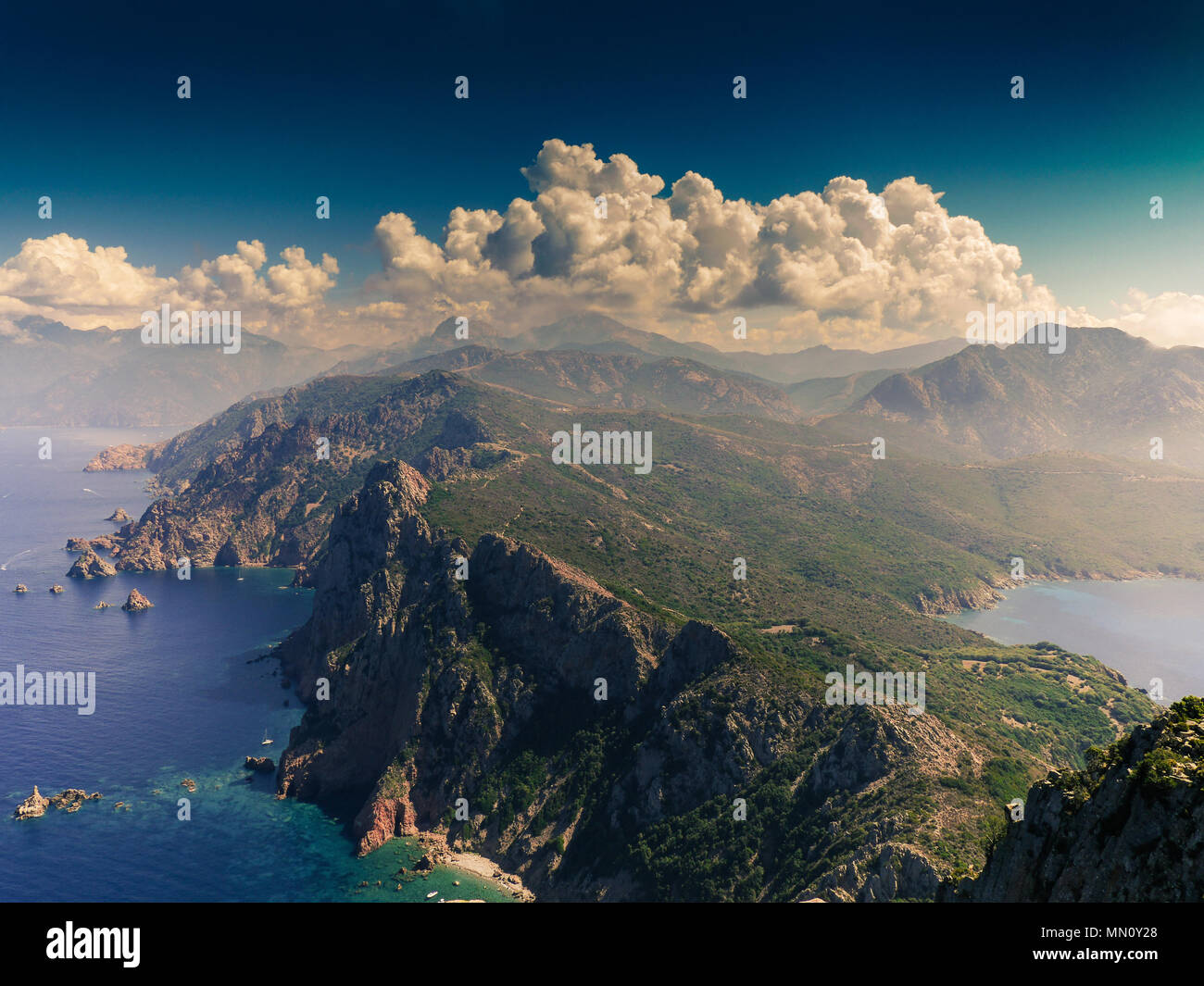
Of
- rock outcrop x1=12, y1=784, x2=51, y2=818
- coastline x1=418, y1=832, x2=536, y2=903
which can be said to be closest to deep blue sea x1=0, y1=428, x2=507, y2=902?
rock outcrop x1=12, y1=784, x2=51, y2=818

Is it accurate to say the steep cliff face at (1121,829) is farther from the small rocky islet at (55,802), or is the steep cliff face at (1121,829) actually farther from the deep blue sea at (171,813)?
the small rocky islet at (55,802)

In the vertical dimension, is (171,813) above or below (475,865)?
above

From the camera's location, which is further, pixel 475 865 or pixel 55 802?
pixel 55 802

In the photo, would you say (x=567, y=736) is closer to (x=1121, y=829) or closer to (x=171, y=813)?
(x=171, y=813)

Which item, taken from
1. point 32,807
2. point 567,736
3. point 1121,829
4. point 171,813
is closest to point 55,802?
point 32,807
